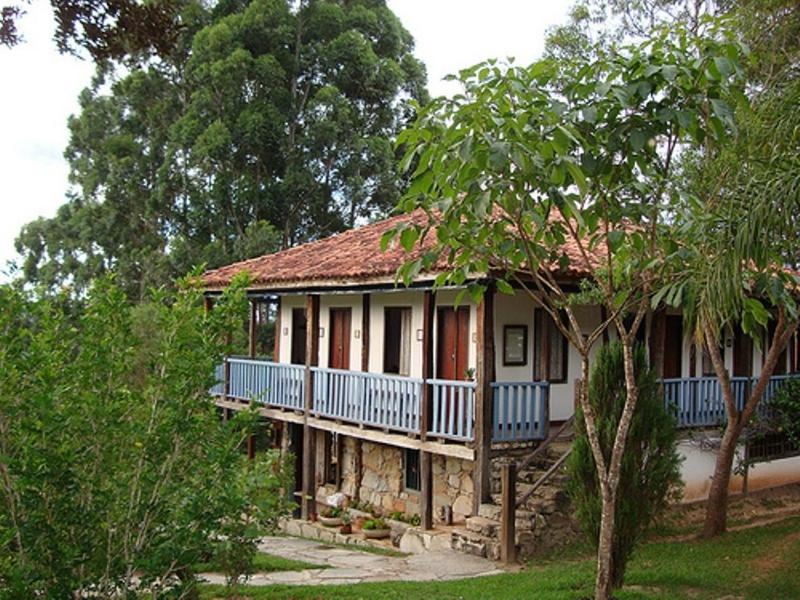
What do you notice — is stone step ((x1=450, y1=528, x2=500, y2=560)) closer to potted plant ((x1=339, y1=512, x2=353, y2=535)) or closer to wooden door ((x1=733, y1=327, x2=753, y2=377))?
potted plant ((x1=339, y1=512, x2=353, y2=535))

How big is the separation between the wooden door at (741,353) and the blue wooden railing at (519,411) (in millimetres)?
5077

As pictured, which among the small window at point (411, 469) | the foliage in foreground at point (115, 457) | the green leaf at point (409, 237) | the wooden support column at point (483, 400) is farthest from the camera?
the small window at point (411, 469)

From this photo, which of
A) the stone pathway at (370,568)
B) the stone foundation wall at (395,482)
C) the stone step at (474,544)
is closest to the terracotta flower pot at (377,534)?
the stone foundation wall at (395,482)

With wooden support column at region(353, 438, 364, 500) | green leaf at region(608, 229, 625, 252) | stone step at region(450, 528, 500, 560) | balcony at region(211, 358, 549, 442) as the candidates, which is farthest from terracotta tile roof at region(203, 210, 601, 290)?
green leaf at region(608, 229, 625, 252)

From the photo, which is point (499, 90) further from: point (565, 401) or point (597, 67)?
point (565, 401)

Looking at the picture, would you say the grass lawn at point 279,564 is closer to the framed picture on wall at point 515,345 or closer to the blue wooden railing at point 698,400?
the framed picture on wall at point 515,345

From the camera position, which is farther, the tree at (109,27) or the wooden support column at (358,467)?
the wooden support column at (358,467)

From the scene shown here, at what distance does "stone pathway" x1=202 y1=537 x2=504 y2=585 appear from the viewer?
9.84m

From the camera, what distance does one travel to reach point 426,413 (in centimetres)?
1222

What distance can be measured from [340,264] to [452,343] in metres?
2.44

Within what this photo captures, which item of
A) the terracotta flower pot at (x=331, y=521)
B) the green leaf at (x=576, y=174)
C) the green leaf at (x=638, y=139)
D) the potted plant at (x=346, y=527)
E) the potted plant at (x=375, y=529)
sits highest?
the green leaf at (x=638, y=139)

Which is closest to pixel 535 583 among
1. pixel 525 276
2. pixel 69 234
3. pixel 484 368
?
pixel 484 368

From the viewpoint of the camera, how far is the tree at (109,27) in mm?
5371

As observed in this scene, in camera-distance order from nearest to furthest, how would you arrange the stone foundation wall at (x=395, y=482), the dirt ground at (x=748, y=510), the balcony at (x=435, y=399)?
1. the balcony at (x=435, y=399)
2. the dirt ground at (x=748, y=510)
3. the stone foundation wall at (x=395, y=482)
